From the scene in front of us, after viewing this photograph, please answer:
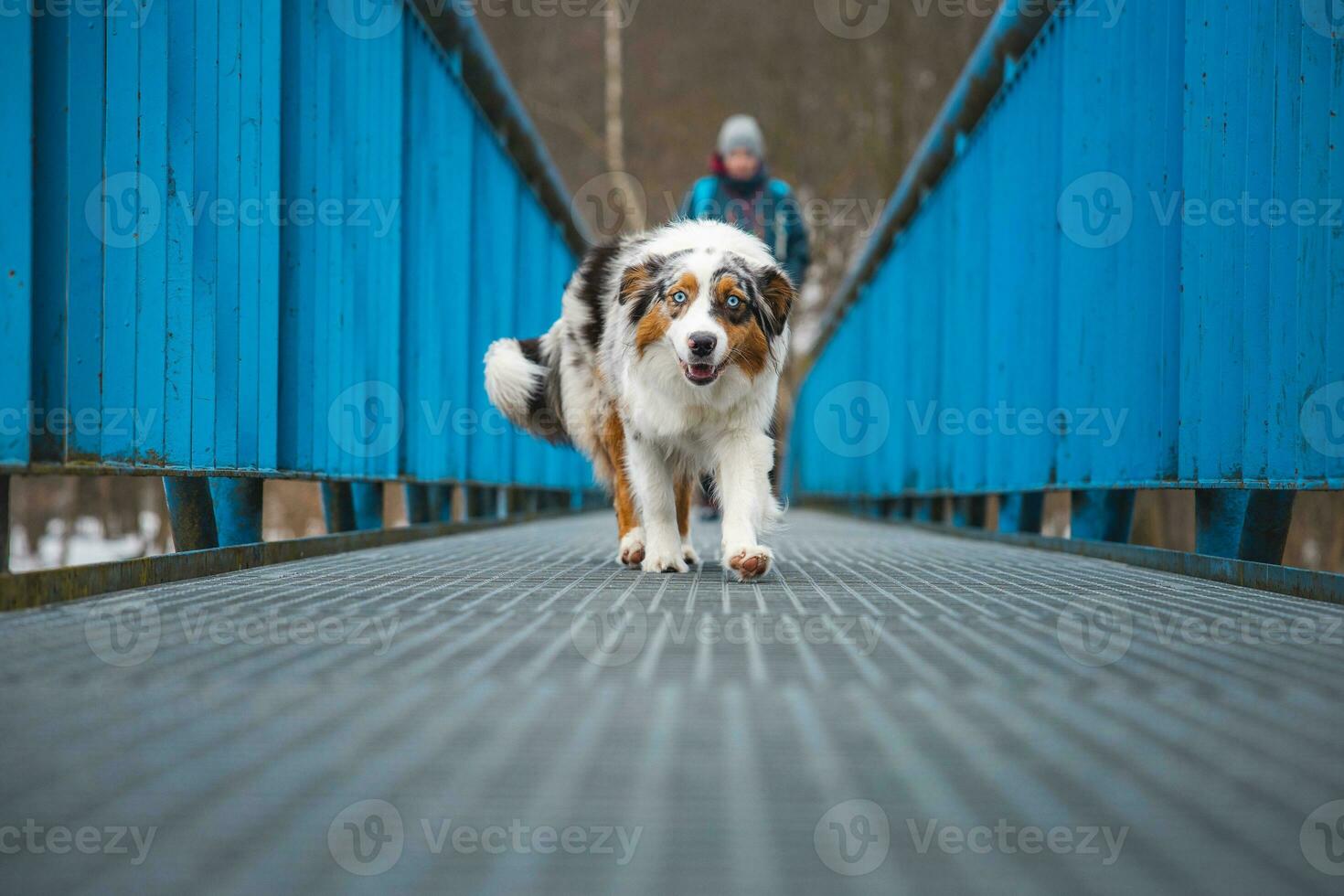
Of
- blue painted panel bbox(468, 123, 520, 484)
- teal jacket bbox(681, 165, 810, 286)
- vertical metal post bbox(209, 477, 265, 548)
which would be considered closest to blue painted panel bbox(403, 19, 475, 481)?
blue painted panel bbox(468, 123, 520, 484)

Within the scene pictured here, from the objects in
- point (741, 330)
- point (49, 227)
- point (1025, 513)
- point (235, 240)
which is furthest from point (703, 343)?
point (1025, 513)

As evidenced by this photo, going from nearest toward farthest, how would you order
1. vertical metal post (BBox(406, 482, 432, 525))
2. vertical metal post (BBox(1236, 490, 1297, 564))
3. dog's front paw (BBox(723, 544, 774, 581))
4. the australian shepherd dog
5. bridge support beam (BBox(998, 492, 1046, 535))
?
vertical metal post (BBox(1236, 490, 1297, 564)) < dog's front paw (BBox(723, 544, 774, 581)) < the australian shepherd dog < bridge support beam (BBox(998, 492, 1046, 535)) < vertical metal post (BBox(406, 482, 432, 525))

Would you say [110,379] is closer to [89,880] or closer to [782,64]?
[89,880]

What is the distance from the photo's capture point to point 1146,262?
163 inches

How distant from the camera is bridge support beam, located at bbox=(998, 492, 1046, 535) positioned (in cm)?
591

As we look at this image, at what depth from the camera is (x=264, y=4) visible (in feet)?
12.8

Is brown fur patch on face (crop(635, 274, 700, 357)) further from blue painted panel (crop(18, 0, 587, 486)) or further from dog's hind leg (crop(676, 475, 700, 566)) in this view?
blue painted panel (crop(18, 0, 587, 486))

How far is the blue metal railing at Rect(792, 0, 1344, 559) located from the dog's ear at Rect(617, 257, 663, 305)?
164 centimetres

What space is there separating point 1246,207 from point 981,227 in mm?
3566

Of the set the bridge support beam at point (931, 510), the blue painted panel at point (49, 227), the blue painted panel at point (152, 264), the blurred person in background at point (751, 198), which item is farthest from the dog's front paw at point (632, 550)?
the bridge support beam at point (931, 510)

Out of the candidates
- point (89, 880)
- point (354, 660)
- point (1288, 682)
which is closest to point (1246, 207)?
point (1288, 682)

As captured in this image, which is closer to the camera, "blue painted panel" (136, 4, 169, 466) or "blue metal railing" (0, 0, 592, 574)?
"blue metal railing" (0, 0, 592, 574)

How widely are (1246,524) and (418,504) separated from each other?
13.1 ft

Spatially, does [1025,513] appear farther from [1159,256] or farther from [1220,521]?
[1220,521]
